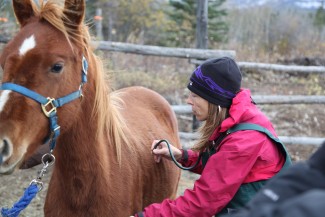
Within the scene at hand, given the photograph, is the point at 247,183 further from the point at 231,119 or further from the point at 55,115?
the point at 55,115

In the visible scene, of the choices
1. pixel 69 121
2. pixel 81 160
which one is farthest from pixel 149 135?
→ pixel 69 121

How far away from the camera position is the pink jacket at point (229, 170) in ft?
6.47

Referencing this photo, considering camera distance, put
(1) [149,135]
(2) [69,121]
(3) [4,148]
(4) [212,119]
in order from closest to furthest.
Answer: (3) [4,148], (2) [69,121], (4) [212,119], (1) [149,135]

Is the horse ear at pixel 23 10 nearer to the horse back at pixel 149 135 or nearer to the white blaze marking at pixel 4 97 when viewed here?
the white blaze marking at pixel 4 97

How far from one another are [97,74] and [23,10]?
51 centimetres

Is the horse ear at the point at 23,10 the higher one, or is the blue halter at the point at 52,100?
the horse ear at the point at 23,10

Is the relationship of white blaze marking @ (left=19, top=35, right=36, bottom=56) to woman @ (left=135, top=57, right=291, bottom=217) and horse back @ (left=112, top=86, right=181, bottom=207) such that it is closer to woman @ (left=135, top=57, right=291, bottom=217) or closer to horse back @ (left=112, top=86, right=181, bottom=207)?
woman @ (left=135, top=57, right=291, bottom=217)

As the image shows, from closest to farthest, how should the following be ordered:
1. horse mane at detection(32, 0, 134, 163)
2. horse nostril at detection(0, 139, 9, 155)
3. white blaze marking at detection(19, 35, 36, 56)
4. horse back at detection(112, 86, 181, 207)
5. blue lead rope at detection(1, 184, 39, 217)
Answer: horse nostril at detection(0, 139, 9, 155) → white blaze marking at detection(19, 35, 36, 56) → horse mane at detection(32, 0, 134, 163) → blue lead rope at detection(1, 184, 39, 217) → horse back at detection(112, 86, 181, 207)

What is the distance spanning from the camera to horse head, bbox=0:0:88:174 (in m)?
1.85


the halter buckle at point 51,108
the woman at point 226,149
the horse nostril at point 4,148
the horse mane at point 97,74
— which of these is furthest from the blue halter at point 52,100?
the woman at point 226,149

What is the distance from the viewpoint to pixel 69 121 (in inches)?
84.2

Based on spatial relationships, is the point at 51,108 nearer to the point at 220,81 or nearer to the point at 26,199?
the point at 26,199

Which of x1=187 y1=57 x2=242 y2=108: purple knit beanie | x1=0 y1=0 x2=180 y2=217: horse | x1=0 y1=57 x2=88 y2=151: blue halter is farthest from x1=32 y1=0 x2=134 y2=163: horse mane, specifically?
x1=187 y1=57 x2=242 y2=108: purple knit beanie

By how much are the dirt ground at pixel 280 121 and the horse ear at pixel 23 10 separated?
8.30ft
